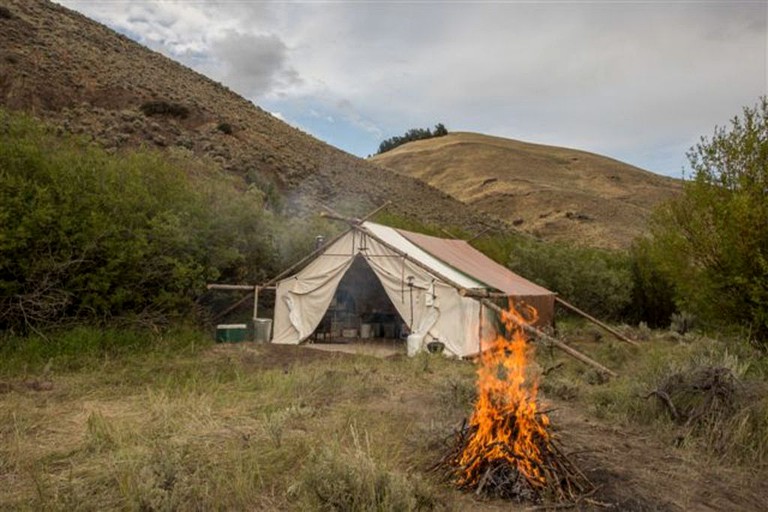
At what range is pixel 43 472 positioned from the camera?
167 inches

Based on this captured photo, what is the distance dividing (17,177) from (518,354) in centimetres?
772

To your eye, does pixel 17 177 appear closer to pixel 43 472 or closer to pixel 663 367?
pixel 43 472

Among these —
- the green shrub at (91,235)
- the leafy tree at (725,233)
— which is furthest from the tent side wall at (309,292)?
the leafy tree at (725,233)

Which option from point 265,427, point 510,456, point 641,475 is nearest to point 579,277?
point 641,475

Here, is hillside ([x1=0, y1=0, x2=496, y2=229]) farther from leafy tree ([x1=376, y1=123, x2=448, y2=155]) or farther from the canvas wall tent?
leafy tree ([x1=376, y1=123, x2=448, y2=155])

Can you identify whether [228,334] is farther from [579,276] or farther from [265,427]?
[579,276]

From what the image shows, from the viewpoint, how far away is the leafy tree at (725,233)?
7.23 m

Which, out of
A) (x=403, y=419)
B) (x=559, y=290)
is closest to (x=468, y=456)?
(x=403, y=419)

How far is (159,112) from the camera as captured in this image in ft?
85.1

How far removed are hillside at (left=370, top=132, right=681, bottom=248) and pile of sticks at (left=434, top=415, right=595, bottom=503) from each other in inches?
1264

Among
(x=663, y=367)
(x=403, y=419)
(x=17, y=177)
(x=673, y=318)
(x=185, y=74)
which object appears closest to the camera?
(x=403, y=419)

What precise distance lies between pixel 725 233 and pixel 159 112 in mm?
24048

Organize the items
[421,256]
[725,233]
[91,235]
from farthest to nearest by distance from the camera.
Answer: [421,256]
[91,235]
[725,233]

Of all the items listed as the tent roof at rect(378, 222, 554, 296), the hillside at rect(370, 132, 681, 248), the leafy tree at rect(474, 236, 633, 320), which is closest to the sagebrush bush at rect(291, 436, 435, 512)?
the tent roof at rect(378, 222, 554, 296)
